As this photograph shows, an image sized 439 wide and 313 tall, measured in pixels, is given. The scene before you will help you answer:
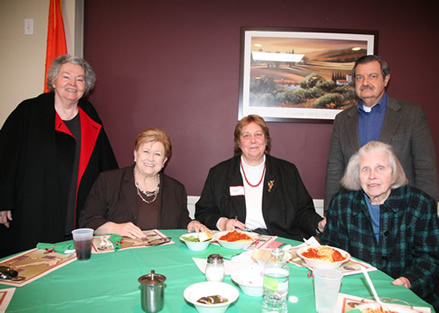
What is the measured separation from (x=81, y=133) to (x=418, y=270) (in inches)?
99.6

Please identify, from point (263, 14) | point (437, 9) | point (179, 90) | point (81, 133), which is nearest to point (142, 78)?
point (179, 90)

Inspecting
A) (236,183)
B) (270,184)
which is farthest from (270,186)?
(236,183)

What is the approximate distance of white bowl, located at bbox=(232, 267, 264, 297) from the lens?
1.27m

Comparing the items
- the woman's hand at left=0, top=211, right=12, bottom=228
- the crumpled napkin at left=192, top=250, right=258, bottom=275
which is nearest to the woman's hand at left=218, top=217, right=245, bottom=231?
the crumpled napkin at left=192, top=250, right=258, bottom=275

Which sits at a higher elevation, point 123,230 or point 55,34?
point 55,34

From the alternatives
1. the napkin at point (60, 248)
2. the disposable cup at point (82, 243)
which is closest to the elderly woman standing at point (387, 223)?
the disposable cup at point (82, 243)

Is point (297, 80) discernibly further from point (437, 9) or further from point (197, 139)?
point (437, 9)

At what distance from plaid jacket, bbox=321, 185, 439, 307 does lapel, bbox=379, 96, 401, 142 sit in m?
0.96

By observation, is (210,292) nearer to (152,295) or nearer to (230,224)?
(152,295)

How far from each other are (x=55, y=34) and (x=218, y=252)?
107 inches

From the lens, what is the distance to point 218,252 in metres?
1.80

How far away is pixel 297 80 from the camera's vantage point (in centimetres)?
354

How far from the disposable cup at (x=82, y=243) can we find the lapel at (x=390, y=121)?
2.35 m

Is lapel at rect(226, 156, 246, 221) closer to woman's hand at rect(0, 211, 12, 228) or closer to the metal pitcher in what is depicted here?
the metal pitcher
